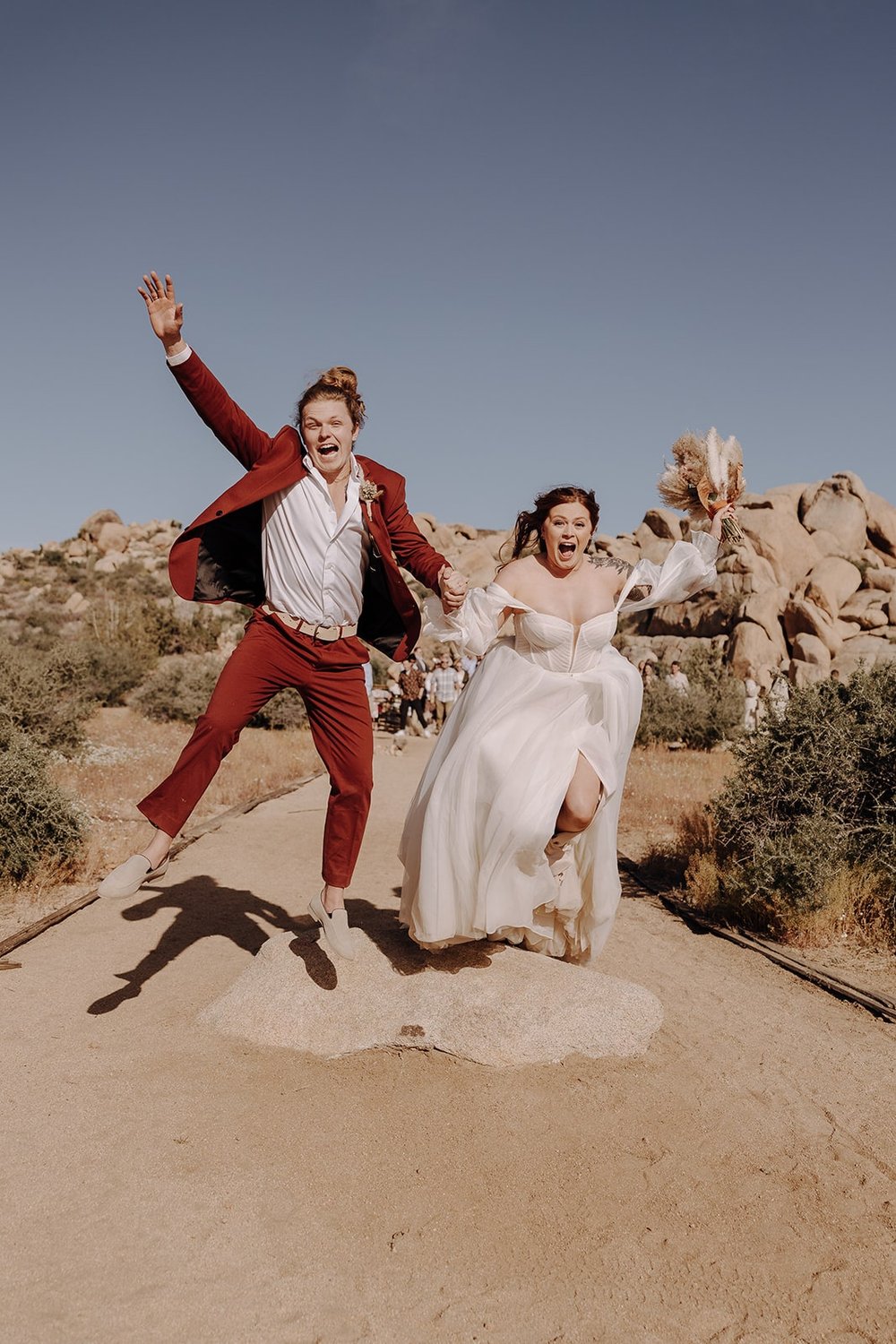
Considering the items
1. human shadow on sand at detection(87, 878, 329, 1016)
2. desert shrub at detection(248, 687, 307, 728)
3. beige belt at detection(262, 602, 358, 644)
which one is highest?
beige belt at detection(262, 602, 358, 644)

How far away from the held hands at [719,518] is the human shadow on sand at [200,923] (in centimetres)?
307

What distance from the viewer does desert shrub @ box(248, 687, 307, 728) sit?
759 inches

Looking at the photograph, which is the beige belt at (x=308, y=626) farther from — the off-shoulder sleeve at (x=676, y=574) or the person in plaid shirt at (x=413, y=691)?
the person in plaid shirt at (x=413, y=691)

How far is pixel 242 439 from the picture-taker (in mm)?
4438

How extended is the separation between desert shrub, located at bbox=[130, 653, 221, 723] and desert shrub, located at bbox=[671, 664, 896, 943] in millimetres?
12275

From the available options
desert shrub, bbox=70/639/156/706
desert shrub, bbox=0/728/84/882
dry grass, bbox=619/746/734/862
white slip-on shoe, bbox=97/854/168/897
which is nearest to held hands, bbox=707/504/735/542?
white slip-on shoe, bbox=97/854/168/897

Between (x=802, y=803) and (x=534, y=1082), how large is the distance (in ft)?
13.8

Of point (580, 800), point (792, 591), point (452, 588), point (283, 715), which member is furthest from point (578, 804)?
point (792, 591)

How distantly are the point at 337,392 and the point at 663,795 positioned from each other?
8.78m

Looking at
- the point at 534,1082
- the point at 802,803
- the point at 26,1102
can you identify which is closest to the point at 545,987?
the point at 534,1082

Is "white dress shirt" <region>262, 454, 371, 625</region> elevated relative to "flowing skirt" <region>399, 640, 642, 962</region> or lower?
elevated

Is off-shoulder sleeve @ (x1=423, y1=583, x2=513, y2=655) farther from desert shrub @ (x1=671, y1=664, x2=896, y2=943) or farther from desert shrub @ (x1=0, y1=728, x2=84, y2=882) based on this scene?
desert shrub @ (x1=0, y1=728, x2=84, y2=882)

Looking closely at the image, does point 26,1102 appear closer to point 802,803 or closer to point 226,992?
point 226,992

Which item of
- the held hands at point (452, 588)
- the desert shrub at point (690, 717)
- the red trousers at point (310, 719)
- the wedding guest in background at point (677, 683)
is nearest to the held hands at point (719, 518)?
the held hands at point (452, 588)
